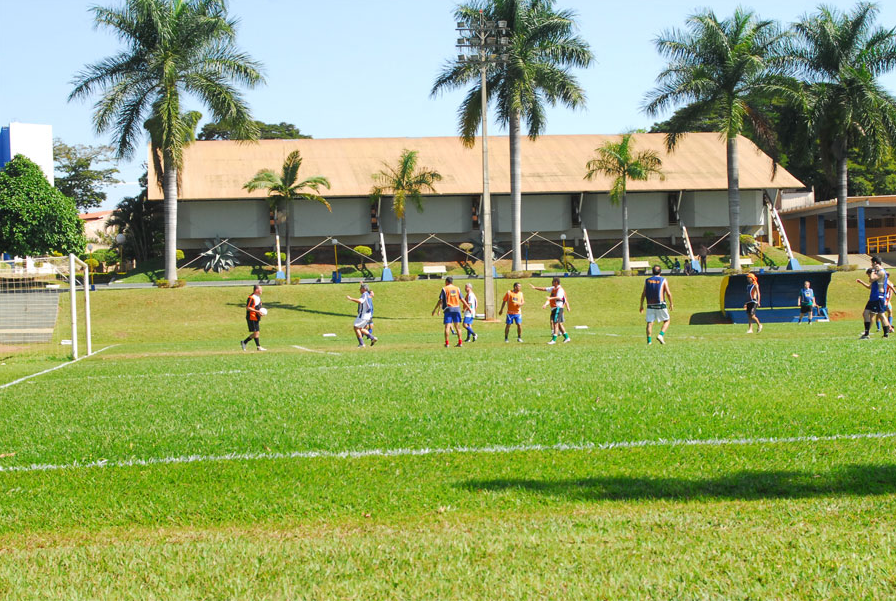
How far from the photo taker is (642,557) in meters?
4.64

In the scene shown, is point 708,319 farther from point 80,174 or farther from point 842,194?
point 80,174

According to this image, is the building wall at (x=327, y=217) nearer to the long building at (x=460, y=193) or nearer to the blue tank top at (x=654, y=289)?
the long building at (x=460, y=193)

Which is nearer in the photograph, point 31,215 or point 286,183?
point 286,183

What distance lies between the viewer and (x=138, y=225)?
6044 cm

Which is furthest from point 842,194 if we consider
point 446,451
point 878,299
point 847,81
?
point 446,451

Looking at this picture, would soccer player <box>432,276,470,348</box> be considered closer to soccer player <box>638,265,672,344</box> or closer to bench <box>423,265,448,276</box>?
soccer player <box>638,265,672,344</box>

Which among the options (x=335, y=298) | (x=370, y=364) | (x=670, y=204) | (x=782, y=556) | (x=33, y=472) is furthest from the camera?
(x=670, y=204)

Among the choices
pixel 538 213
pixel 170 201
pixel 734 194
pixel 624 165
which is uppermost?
pixel 624 165

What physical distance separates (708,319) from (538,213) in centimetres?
2068

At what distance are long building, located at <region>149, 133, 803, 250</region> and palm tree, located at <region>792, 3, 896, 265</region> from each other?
9.47 metres

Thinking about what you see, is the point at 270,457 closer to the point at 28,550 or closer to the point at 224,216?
the point at 28,550

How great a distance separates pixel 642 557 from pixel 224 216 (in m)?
50.0

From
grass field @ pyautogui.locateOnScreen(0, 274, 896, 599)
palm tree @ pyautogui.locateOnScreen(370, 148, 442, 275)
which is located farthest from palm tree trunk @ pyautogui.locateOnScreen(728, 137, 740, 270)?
grass field @ pyautogui.locateOnScreen(0, 274, 896, 599)

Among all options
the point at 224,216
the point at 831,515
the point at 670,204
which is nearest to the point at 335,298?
the point at 224,216
